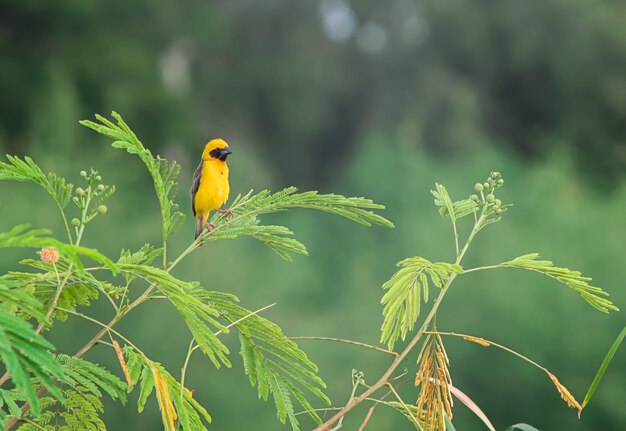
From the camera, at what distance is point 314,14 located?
693 inches

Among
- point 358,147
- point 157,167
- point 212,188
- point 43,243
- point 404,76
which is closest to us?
Answer: point 43,243

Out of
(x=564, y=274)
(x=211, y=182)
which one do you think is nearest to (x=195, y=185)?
(x=211, y=182)

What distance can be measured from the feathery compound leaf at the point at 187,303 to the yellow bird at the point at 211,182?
30.6 inches

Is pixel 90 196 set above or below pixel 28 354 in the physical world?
above

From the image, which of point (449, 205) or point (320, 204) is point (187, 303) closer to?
point (320, 204)

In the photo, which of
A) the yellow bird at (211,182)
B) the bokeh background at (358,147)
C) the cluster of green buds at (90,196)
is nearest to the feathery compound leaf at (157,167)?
the cluster of green buds at (90,196)

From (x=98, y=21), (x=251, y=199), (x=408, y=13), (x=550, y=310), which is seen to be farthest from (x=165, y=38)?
(x=251, y=199)

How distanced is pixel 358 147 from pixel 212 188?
49.0ft

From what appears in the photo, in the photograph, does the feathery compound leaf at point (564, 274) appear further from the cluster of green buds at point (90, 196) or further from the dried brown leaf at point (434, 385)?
the cluster of green buds at point (90, 196)

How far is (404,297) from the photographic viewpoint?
0.93 m

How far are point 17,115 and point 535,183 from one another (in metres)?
5.90

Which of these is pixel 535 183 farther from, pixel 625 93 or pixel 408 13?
pixel 408 13

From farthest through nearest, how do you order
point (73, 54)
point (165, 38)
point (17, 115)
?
point (165, 38), point (73, 54), point (17, 115)

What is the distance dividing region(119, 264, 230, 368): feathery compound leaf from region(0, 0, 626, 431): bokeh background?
243 inches
